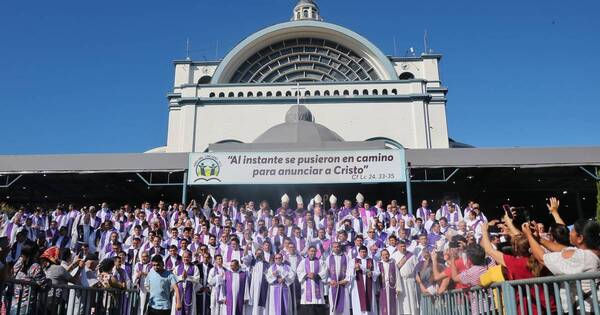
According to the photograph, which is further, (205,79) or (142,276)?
(205,79)

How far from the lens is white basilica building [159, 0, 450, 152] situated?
2930 centimetres

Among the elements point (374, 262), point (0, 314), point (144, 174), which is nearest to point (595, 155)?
point (374, 262)

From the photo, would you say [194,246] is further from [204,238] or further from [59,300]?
[59,300]

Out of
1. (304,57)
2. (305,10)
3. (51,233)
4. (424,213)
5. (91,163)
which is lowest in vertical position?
(51,233)

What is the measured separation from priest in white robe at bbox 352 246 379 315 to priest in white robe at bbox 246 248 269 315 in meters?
1.84

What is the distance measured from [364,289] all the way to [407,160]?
24.7 ft

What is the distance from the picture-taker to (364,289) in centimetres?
988

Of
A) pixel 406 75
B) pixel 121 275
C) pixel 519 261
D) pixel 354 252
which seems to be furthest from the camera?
pixel 406 75

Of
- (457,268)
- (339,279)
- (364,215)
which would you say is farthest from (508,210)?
(364,215)

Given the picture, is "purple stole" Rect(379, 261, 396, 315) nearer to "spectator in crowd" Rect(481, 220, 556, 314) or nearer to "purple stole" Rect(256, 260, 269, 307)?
"purple stole" Rect(256, 260, 269, 307)

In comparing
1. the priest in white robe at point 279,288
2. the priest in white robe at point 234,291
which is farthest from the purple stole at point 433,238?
the priest in white robe at point 234,291

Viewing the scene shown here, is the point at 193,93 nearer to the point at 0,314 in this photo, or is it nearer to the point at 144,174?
the point at 144,174

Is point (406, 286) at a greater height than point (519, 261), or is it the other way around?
point (519, 261)

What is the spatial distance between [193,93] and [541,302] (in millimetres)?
28059
